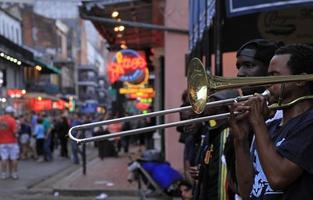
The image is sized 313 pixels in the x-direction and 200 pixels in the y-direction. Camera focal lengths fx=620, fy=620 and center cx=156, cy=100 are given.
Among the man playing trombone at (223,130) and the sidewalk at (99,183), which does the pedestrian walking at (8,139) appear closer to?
the sidewalk at (99,183)

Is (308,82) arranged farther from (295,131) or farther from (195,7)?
(195,7)

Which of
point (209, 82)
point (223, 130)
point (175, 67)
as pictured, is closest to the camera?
point (209, 82)

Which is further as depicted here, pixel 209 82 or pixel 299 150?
pixel 209 82

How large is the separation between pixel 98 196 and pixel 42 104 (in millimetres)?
36808

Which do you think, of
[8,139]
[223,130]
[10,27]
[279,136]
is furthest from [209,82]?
[10,27]

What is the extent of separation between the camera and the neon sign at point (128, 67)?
20.9 m

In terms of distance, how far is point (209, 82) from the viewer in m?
2.73

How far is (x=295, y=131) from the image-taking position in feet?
8.32

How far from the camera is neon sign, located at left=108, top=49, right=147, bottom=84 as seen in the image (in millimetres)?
20906

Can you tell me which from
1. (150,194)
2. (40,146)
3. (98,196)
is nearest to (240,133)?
(150,194)

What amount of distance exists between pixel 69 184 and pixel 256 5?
9608mm

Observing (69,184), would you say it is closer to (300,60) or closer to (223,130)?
(223,130)

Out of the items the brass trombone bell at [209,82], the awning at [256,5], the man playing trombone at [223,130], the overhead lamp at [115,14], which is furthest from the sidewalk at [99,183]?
the brass trombone bell at [209,82]

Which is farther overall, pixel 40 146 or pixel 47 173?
pixel 40 146
